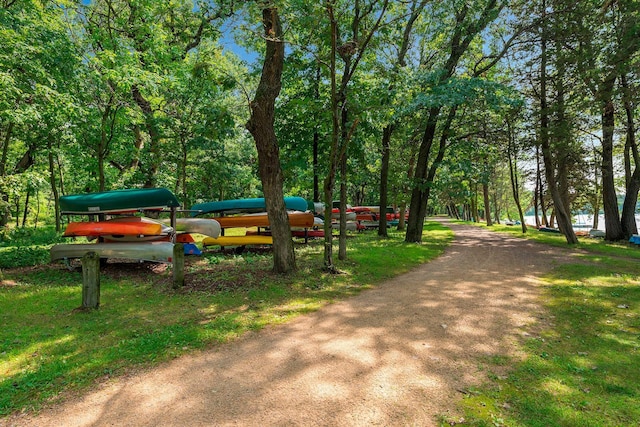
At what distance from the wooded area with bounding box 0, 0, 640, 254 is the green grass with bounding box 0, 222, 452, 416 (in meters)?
1.23

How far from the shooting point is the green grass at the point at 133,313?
383 cm

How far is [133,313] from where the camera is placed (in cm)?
578

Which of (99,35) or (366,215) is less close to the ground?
(99,35)

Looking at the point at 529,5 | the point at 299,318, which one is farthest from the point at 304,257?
the point at 529,5

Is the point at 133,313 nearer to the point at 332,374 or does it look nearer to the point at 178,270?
the point at 178,270

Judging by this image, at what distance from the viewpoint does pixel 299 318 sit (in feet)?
18.3

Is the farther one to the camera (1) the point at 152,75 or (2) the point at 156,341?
(1) the point at 152,75

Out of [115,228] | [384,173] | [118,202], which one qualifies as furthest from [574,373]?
[384,173]

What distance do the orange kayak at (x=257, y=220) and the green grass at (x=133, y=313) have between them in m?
2.76

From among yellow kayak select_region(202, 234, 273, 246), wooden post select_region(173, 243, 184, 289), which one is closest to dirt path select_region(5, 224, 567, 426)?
wooden post select_region(173, 243, 184, 289)

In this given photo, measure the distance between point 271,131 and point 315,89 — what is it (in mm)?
7528

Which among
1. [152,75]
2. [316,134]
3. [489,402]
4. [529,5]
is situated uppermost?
[529,5]

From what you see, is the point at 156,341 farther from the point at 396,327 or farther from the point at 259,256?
the point at 259,256

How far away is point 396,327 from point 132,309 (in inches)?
172
